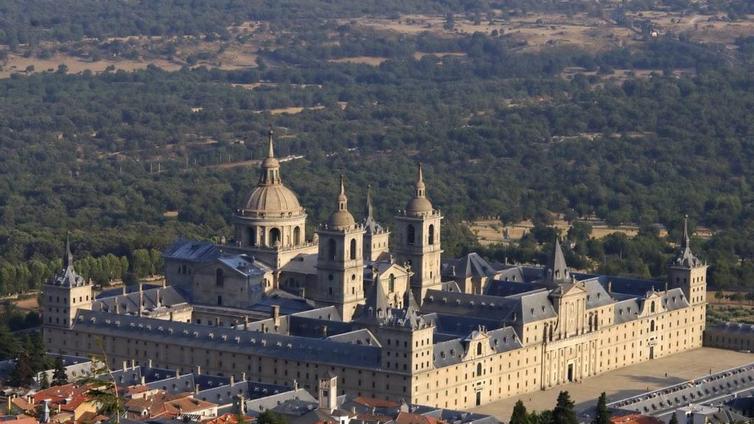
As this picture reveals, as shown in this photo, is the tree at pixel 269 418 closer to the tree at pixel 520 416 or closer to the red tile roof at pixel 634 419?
the tree at pixel 520 416

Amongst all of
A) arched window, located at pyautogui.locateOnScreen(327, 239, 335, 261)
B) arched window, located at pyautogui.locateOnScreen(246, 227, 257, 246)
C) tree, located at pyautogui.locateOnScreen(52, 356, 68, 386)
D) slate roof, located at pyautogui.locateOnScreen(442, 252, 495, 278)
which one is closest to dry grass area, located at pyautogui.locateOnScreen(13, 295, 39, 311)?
arched window, located at pyautogui.locateOnScreen(246, 227, 257, 246)

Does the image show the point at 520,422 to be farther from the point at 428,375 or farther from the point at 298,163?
the point at 298,163

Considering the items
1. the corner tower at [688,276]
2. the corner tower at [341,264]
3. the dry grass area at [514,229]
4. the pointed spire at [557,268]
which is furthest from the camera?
the dry grass area at [514,229]

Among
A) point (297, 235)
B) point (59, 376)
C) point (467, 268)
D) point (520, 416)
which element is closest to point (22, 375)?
point (59, 376)

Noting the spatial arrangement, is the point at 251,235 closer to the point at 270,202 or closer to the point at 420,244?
the point at 270,202

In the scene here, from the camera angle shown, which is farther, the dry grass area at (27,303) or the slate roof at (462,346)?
the dry grass area at (27,303)

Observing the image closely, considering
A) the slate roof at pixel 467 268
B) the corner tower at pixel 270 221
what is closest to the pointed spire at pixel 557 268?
the slate roof at pixel 467 268

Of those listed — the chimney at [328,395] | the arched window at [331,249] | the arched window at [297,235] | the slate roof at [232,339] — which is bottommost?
the slate roof at [232,339]
